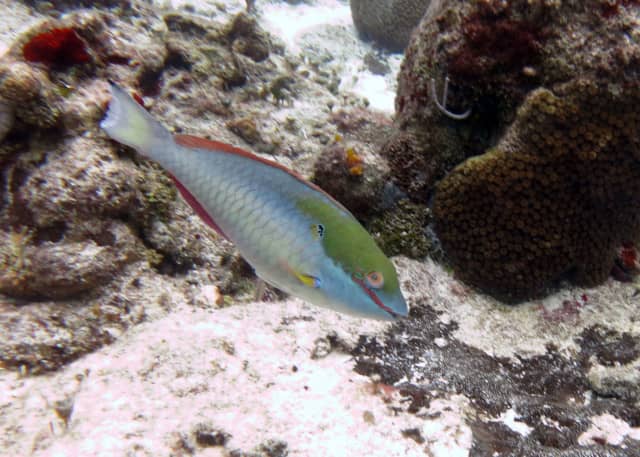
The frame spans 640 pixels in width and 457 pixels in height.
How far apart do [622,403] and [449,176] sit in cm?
235

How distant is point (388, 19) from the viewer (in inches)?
485

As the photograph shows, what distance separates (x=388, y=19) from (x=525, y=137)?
1063cm

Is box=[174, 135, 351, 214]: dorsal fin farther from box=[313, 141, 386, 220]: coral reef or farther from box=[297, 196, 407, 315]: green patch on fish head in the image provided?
box=[313, 141, 386, 220]: coral reef

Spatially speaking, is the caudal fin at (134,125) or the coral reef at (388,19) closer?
the caudal fin at (134,125)

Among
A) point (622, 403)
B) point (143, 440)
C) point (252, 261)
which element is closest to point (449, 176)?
point (622, 403)

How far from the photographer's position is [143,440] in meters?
1.87

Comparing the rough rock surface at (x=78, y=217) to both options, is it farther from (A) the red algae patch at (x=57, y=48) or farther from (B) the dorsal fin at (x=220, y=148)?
(B) the dorsal fin at (x=220, y=148)

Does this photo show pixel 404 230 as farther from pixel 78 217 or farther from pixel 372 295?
pixel 78 217

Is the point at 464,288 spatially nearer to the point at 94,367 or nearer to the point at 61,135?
Result: the point at 94,367

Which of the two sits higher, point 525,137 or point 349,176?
point 525,137

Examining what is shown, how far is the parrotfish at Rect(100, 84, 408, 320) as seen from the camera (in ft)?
4.83

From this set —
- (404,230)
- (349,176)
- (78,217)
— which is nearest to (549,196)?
(404,230)

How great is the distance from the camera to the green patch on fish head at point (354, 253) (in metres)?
1.46

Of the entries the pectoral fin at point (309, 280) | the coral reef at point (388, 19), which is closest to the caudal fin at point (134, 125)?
the pectoral fin at point (309, 280)
